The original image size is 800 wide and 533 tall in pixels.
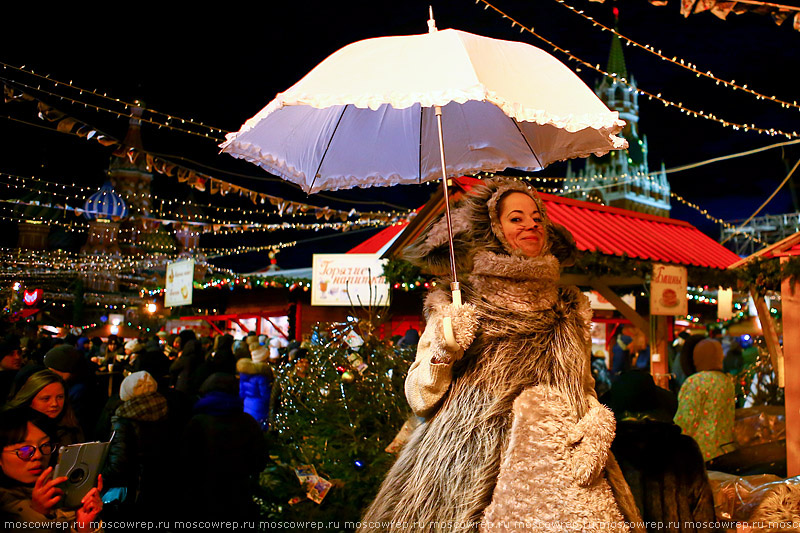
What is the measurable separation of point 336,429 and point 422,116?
2.34 metres

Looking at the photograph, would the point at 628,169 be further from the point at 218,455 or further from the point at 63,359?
the point at 218,455

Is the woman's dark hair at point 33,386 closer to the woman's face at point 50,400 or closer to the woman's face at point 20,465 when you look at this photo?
the woman's face at point 50,400

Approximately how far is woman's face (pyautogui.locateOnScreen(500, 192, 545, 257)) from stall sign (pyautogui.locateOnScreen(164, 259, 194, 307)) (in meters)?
9.15

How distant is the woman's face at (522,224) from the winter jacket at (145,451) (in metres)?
3.21

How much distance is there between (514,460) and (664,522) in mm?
1300

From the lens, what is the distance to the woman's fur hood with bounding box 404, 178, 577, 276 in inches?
107

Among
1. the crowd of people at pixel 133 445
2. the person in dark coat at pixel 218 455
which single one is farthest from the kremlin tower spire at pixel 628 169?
the person in dark coat at pixel 218 455

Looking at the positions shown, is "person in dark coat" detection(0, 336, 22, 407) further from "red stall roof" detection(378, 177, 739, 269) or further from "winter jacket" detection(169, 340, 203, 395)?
"red stall roof" detection(378, 177, 739, 269)

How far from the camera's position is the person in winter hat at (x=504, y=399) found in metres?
2.21

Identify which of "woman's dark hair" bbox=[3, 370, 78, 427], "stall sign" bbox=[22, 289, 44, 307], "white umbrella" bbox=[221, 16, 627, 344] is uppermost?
"white umbrella" bbox=[221, 16, 627, 344]

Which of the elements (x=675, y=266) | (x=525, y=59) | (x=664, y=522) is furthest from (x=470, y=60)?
(x=675, y=266)

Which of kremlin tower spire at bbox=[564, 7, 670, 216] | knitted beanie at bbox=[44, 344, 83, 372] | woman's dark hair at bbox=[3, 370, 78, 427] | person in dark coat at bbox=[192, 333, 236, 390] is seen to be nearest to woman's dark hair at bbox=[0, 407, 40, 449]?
woman's dark hair at bbox=[3, 370, 78, 427]

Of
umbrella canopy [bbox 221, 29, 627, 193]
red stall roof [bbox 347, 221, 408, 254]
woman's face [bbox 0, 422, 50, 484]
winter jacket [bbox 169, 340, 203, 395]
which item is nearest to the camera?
umbrella canopy [bbox 221, 29, 627, 193]

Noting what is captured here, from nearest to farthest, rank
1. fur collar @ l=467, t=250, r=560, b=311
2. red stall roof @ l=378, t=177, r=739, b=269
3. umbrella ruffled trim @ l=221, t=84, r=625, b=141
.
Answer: umbrella ruffled trim @ l=221, t=84, r=625, b=141 < fur collar @ l=467, t=250, r=560, b=311 < red stall roof @ l=378, t=177, r=739, b=269
